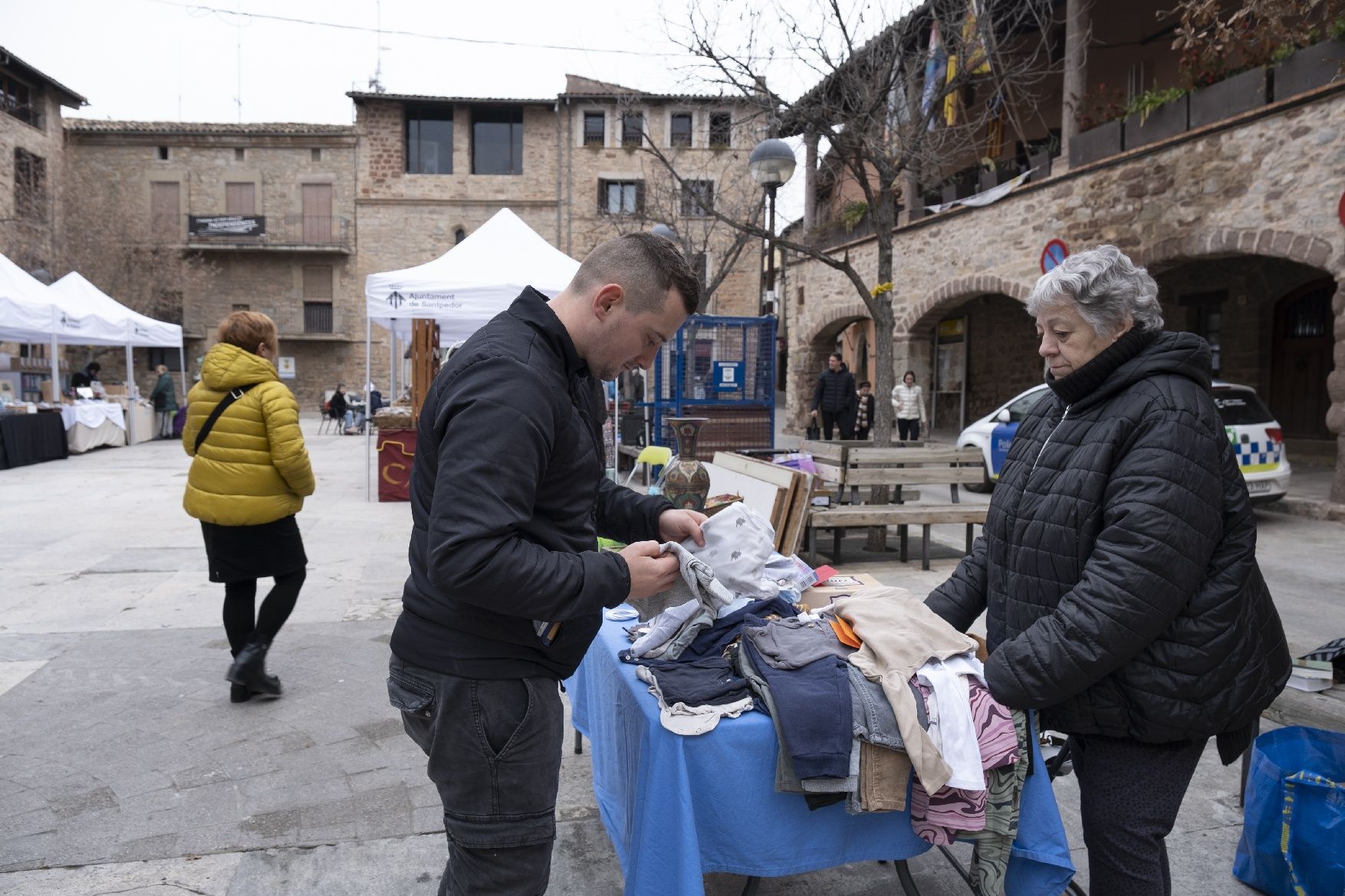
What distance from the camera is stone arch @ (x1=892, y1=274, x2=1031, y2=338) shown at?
13.5 m

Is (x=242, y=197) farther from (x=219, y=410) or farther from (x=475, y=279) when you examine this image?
(x=219, y=410)

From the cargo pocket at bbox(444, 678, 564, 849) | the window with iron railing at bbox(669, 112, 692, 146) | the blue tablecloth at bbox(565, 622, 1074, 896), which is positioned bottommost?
the blue tablecloth at bbox(565, 622, 1074, 896)

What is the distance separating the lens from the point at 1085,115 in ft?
42.2

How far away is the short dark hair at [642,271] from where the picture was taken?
1.65 meters

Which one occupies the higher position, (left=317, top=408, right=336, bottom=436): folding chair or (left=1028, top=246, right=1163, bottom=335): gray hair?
(left=1028, top=246, right=1163, bottom=335): gray hair

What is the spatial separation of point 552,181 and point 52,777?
29.5 m

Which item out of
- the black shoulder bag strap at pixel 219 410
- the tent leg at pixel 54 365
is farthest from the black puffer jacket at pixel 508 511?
the tent leg at pixel 54 365

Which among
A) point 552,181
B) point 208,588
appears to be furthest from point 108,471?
point 552,181

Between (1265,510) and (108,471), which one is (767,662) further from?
(108,471)

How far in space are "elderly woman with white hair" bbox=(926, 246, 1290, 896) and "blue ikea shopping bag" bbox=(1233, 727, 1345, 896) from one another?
1.80 ft

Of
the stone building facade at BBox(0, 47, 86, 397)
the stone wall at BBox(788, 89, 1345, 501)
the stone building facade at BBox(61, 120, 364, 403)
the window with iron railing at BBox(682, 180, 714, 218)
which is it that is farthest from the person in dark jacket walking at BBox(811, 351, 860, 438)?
the stone building facade at BBox(61, 120, 364, 403)

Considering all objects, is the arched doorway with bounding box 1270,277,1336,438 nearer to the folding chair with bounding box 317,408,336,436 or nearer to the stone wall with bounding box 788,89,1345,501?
the stone wall with bounding box 788,89,1345,501

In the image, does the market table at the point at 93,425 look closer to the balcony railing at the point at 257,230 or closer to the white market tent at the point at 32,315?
the white market tent at the point at 32,315

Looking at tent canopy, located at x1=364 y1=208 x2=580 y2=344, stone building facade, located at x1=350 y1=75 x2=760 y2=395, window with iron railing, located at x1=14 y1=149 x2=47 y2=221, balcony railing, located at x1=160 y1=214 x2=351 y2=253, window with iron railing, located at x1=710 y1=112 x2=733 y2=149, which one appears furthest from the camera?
balcony railing, located at x1=160 y1=214 x2=351 y2=253
